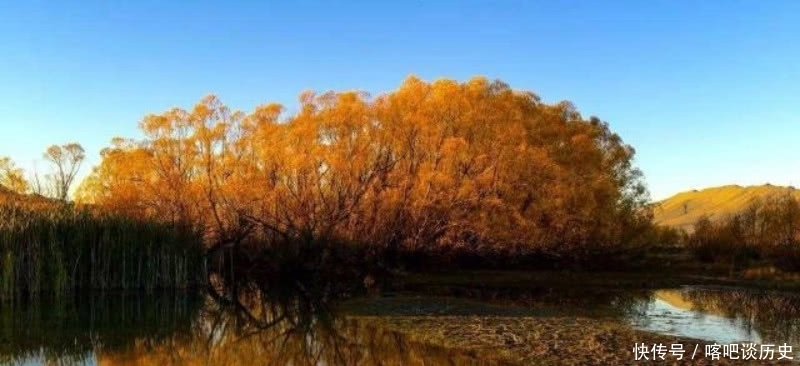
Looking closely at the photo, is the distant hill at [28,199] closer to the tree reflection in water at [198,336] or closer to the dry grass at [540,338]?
the tree reflection in water at [198,336]

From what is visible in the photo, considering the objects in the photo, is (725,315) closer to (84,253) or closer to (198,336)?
(198,336)

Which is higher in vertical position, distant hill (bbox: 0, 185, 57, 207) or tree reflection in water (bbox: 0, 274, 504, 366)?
distant hill (bbox: 0, 185, 57, 207)

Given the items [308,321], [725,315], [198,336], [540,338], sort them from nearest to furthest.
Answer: [540,338], [198,336], [308,321], [725,315]

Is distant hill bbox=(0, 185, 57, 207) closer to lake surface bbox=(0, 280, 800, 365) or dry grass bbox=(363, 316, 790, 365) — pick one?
lake surface bbox=(0, 280, 800, 365)

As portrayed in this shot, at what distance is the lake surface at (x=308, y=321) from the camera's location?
13070 millimetres

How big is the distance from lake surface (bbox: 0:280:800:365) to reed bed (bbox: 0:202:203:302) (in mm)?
760

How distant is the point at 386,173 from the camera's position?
34.9m

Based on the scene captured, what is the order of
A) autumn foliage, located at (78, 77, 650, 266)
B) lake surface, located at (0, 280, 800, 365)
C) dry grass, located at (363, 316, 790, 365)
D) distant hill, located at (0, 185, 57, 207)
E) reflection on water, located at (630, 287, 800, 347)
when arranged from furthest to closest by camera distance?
autumn foliage, located at (78, 77, 650, 266)
distant hill, located at (0, 185, 57, 207)
reflection on water, located at (630, 287, 800, 347)
lake surface, located at (0, 280, 800, 365)
dry grass, located at (363, 316, 790, 365)

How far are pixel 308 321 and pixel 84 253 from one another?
7.90 meters

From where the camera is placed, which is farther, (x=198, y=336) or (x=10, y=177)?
(x=10, y=177)

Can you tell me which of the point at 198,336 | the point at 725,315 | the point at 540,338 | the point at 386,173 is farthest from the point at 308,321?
the point at 386,173

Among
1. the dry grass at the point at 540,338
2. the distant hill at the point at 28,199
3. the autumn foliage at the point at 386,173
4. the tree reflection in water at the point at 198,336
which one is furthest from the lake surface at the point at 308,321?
the autumn foliage at the point at 386,173

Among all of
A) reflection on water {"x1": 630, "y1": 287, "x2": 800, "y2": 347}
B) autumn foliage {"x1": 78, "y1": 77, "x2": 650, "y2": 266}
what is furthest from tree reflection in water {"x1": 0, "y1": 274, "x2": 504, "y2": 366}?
autumn foliage {"x1": 78, "y1": 77, "x2": 650, "y2": 266}

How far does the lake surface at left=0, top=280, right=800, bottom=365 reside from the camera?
1307cm
